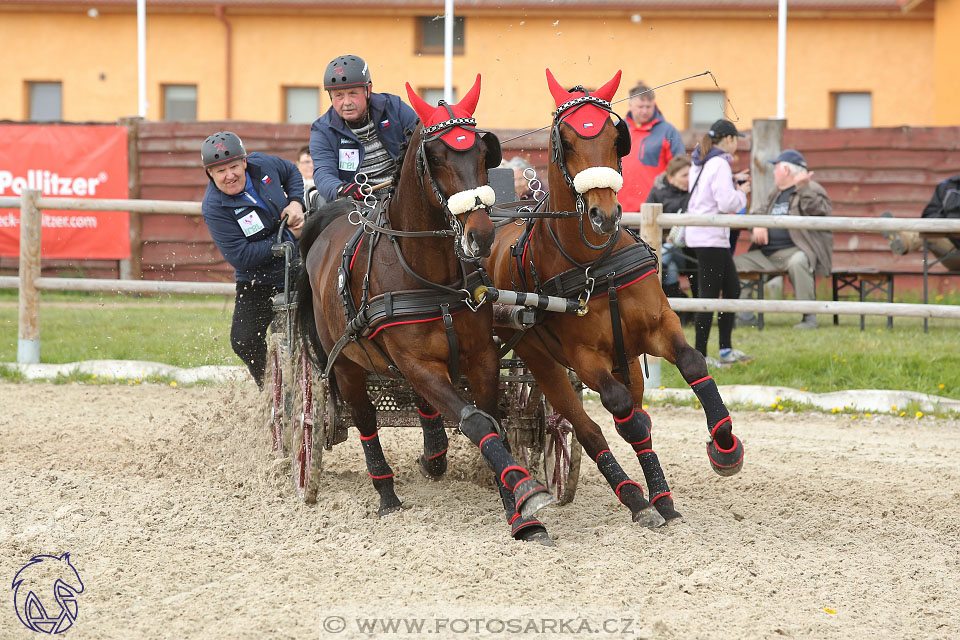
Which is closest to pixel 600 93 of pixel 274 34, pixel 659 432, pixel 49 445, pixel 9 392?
pixel 659 432

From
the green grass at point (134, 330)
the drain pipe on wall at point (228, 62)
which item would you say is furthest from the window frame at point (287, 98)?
the green grass at point (134, 330)

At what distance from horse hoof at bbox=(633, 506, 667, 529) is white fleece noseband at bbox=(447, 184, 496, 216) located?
156 cm

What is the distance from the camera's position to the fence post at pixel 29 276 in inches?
372

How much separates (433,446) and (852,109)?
1427 cm

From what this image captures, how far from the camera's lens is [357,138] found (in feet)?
19.1

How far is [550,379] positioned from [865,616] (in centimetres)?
185

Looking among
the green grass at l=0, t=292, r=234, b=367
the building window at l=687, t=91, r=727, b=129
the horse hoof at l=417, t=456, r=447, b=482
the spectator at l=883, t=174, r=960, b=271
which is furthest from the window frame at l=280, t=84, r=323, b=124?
the horse hoof at l=417, t=456, r=447, b=482

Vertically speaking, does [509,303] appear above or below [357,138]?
below

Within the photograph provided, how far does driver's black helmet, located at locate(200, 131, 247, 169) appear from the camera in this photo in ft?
20.1

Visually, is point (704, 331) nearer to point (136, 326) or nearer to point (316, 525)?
point (316, 525)

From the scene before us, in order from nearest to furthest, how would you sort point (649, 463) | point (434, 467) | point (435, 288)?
point (435, 288)
point (649, 463)
point (434, 467)

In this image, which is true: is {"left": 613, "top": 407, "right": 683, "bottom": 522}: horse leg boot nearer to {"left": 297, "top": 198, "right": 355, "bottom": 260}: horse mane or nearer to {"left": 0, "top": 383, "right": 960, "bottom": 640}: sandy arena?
{"left": 0, "top": 383, "right": 960, "bottom": 640}: sandy arena

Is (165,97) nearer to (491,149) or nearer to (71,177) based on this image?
(71,177)
